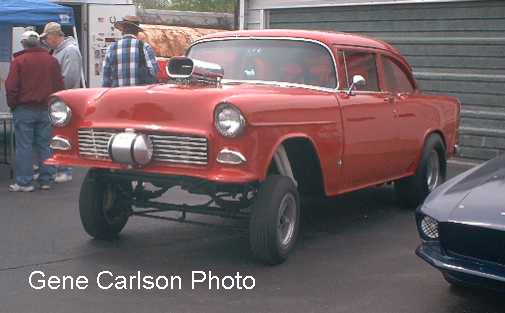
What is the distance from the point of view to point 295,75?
6.86 m

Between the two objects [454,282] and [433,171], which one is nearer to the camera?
[454,282]

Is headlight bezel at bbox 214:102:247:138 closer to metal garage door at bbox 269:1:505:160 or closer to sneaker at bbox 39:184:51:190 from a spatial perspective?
sneaker at bbox 39:184:51:190

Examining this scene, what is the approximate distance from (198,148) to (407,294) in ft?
5.62

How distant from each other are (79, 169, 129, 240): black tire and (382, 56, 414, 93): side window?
300 cm

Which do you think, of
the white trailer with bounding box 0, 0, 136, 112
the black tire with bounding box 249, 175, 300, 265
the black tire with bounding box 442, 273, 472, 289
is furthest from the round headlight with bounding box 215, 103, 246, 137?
the white trailer with bounding box 0, 0, 136, 112

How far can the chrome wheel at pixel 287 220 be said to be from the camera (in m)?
5.93

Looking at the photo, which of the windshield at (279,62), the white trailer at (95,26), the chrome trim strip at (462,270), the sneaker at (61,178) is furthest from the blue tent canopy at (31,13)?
the chrome trim strip at (462,270)

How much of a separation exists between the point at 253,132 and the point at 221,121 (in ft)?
0.76

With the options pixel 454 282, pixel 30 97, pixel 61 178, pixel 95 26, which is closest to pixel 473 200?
pixel 454 282

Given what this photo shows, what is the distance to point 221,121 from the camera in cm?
550

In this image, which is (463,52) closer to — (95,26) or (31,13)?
(31,13)

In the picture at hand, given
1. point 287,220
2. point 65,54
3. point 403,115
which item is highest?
point 65,54

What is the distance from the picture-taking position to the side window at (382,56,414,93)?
797cm

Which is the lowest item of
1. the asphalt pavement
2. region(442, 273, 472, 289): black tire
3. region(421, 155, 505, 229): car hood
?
the asphalt pavement
